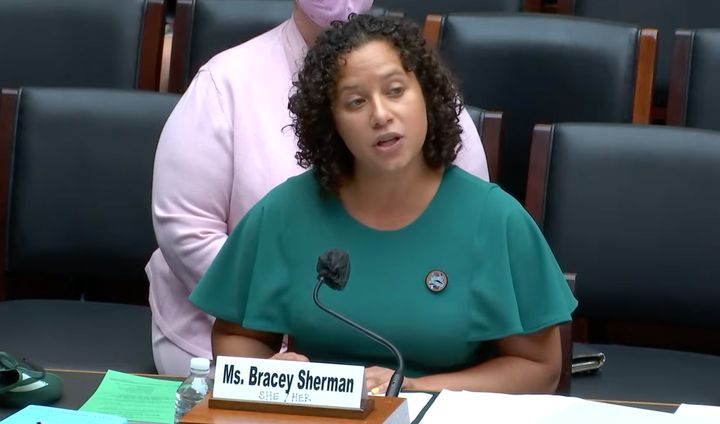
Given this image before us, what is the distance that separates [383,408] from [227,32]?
1607 millimetres

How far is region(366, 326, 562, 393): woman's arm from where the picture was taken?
5.37ft

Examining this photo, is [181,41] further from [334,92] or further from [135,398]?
[135,398]

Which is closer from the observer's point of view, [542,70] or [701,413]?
[701,413]

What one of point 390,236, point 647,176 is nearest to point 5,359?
point 390,236

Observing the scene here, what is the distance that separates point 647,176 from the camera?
217cm

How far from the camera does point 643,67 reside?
8.63ft

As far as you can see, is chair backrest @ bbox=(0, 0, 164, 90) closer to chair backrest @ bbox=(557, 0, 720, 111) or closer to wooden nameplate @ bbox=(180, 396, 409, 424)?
chair backrest @ bbox=(557, 0, 720, 111)

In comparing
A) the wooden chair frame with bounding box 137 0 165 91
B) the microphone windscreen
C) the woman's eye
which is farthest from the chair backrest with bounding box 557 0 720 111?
the microphone windscreen

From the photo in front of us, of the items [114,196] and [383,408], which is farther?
[114,196]

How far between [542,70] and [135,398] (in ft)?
4.41

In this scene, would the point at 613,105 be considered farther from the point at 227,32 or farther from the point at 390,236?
the point at 390,236

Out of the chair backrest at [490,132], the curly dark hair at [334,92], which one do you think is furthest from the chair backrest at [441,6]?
the curly dark hair at [334,92]

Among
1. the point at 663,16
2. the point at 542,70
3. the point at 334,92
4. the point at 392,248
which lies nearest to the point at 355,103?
the point at 334,92

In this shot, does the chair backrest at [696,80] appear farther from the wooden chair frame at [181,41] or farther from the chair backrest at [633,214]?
the wooden chair frame at [181,41]
